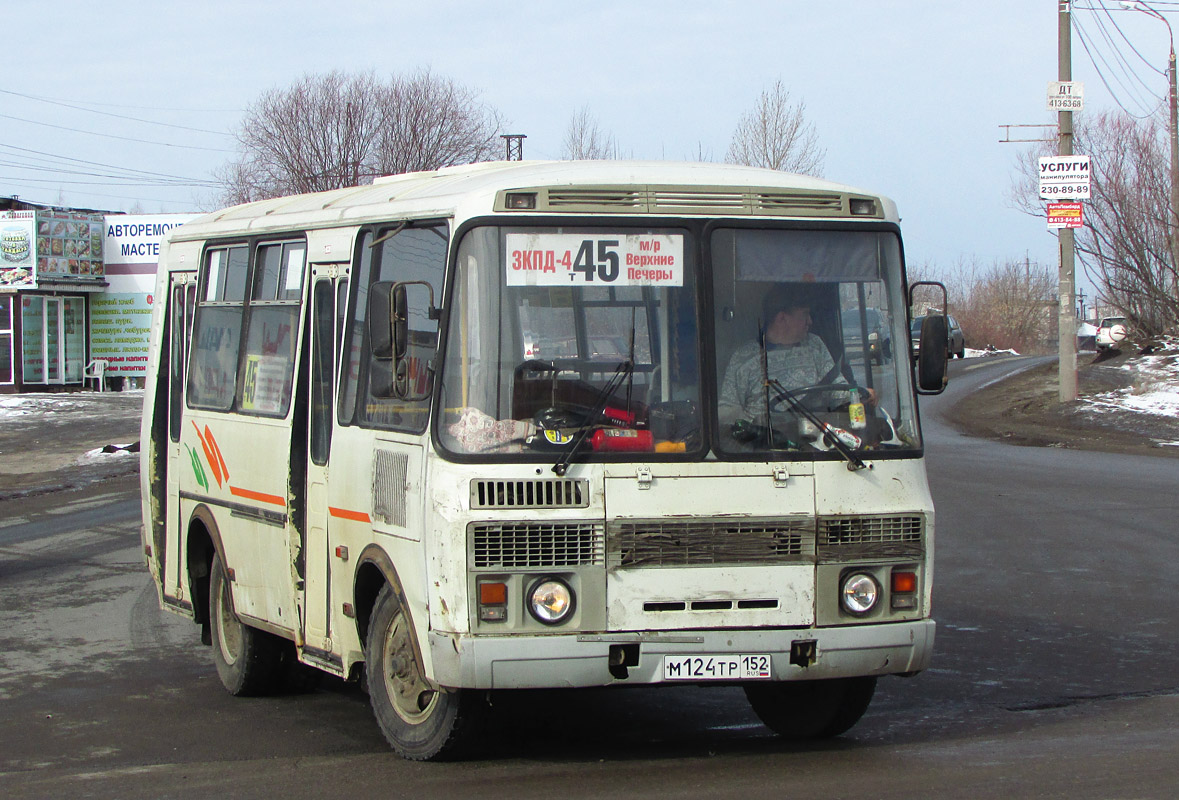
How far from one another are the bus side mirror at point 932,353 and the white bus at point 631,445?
0.06 feet

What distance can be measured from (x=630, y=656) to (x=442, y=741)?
898mm

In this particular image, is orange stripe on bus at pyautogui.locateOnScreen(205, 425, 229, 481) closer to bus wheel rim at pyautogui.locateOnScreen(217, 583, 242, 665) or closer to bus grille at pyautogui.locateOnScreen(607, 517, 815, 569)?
bus wheel rim at pyautogui.locateOnScreen(217, 583, 242, 665)

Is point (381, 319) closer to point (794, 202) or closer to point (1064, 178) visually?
point (794, 202)

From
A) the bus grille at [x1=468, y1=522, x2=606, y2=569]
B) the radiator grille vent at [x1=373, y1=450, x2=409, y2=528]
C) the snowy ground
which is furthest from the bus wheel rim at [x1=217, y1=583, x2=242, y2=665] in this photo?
the snowy ground

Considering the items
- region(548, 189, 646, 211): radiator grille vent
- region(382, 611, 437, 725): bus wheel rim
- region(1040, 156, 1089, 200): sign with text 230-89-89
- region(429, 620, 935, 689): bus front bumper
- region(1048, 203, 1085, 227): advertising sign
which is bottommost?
region(382, 611, 437, 725): bus wheel rim

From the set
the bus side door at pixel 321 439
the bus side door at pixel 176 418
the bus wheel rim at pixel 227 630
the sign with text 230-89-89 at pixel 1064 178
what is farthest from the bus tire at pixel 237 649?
the sign with text 230-89-89 at pixel 1064 178

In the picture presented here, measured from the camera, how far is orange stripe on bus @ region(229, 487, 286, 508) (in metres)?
7.32

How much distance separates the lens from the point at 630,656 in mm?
5785

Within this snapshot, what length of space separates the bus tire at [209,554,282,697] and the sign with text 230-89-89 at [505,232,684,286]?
121 inches

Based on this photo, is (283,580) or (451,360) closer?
(451,360)

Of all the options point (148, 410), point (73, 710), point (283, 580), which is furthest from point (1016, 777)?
point (148, 410)

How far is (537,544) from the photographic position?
5.73 metres

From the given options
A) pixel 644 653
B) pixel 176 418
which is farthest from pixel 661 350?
pixel 176 418

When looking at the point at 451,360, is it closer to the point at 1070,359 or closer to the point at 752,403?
the point at 752,403
